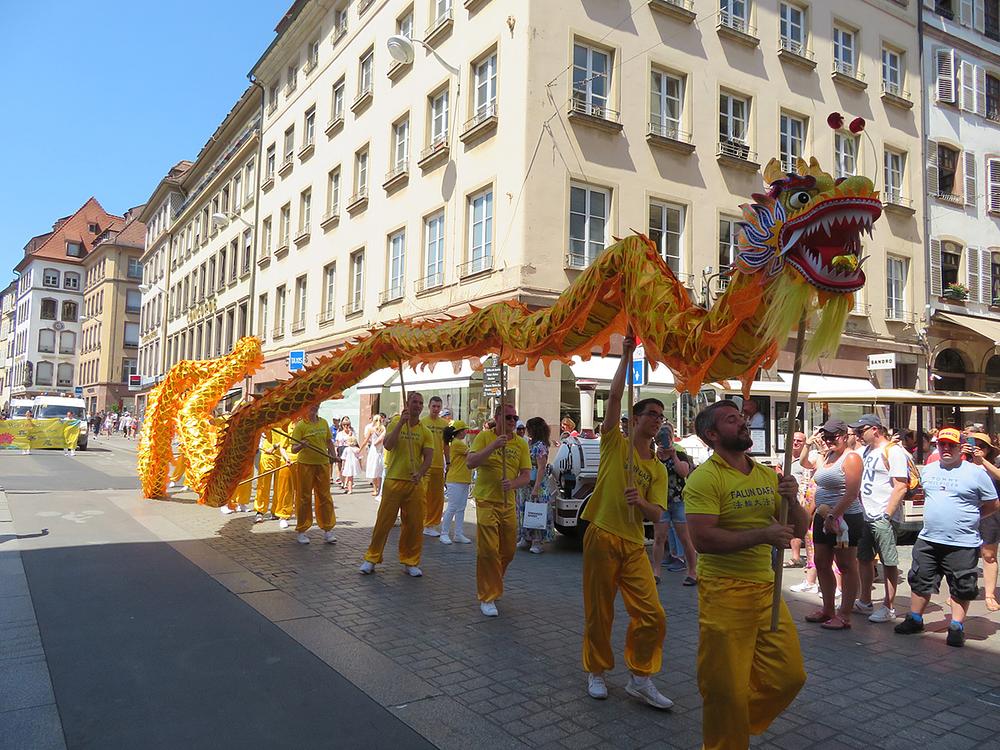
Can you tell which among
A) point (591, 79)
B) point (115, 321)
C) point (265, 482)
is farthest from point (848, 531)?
point (115, 321)

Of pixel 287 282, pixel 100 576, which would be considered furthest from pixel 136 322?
pixel 100 576

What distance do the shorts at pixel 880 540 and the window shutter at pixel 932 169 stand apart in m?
20.2

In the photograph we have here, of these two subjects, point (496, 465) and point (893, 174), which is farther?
point (893, 174)

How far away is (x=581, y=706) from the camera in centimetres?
415

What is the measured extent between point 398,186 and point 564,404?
854 centimetres

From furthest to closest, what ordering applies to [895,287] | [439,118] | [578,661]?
[895,287], [439,118], [578,661]

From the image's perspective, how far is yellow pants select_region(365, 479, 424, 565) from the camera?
7512mm

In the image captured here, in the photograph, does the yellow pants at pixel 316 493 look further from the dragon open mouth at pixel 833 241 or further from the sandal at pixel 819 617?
the dragon open mouth at pixel 833 241

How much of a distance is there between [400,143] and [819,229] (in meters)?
19.0

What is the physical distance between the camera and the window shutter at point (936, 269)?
878 inches

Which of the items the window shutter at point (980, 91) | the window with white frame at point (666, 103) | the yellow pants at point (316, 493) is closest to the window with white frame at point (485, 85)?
the window with white frame at point (666, 103)

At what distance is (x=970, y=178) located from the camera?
23.5 meters

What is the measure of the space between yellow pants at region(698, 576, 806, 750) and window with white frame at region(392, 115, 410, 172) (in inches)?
732

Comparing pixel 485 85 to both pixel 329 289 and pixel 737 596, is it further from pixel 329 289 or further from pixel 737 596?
pixel 737 596
